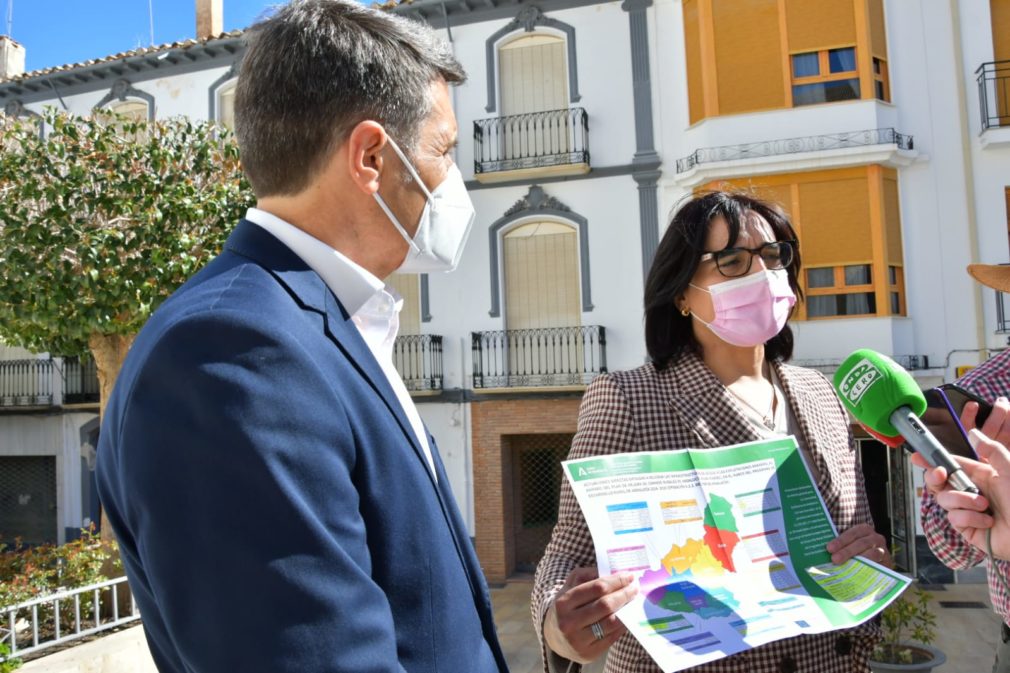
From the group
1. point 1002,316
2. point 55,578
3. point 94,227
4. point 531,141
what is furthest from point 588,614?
point 531,141

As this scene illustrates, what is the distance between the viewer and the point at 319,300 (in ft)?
4.11

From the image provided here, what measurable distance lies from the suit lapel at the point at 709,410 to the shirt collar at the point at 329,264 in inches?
49.6

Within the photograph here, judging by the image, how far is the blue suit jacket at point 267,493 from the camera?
96cm

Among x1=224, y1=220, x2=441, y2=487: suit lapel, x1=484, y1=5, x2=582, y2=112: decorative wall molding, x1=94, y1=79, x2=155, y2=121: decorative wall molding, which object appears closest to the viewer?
x1=224, y1=220, x2=441, y2=487: suit lapel

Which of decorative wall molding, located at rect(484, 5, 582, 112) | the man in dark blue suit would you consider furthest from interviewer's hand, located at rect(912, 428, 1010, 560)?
decorative wall molding, located at rect(484, 5, 582, 112)

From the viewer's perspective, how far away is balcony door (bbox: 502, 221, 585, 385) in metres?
13.8

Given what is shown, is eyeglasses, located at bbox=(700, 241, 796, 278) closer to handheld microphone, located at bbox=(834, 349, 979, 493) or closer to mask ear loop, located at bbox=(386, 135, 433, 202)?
handheld microphone, located at bbox=(834, 349, 979, 493)

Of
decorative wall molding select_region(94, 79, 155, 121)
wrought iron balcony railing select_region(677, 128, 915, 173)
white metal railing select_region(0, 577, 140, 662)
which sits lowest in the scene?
white metal railing select_region(0, 577, 140, 662)

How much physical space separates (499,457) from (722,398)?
11.7 meters

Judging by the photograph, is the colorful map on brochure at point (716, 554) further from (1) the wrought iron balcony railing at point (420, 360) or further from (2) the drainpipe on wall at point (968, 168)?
(1) the wrought iron balcony railing at point (420, 360)

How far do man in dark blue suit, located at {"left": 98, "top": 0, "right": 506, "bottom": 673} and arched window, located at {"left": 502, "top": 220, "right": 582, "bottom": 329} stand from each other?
12404mm

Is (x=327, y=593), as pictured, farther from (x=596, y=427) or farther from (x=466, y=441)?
(x=466, y=441)

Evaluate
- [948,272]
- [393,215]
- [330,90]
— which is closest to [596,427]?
[393,215]

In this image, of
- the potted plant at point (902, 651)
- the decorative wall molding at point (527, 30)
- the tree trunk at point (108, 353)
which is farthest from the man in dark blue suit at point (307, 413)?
the decorative wall molding at point (527, 30)
